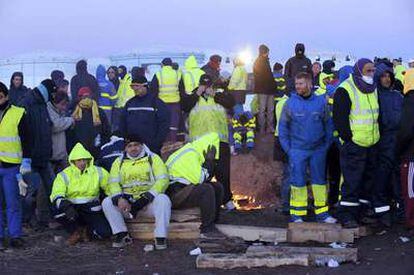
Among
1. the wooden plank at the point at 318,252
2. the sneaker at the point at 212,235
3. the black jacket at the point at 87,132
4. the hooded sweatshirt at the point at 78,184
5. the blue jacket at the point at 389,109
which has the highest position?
the blue jacket at the point at 389,109

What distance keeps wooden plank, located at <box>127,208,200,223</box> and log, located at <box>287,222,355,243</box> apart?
50.8 inches

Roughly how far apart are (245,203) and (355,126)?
13.4ft

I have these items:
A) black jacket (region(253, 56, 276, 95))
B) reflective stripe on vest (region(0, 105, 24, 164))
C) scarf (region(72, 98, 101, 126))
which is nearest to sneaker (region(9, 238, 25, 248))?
reflective stripe on vest (region(0, 105, 24, 164))

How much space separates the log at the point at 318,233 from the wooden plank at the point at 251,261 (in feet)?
3.68

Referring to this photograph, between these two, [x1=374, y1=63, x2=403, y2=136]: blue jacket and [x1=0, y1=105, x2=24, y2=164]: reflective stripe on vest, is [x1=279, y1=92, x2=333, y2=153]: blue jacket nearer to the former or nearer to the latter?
[x1=374, y1=63, x2=403, y2=136]: blue jacket

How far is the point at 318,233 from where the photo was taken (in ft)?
27.8

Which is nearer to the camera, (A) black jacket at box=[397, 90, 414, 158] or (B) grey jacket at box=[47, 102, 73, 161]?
(A) black jacket at box=[397, 90, 414, 158]

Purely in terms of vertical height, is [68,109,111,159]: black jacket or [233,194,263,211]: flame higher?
[68,109,111,159]: black jacket

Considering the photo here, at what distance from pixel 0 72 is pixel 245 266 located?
680 inches

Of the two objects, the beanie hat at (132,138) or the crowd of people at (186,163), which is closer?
the crowd of people at (186,163)

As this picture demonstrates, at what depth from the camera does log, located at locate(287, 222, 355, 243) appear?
8438 mm

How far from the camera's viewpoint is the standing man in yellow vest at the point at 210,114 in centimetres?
1043

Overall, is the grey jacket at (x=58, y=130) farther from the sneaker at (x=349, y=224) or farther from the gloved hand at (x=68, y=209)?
the sneaker at (x=349, y=224)

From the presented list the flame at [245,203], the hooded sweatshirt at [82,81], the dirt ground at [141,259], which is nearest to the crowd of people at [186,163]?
the dirt ground at [141,259]
